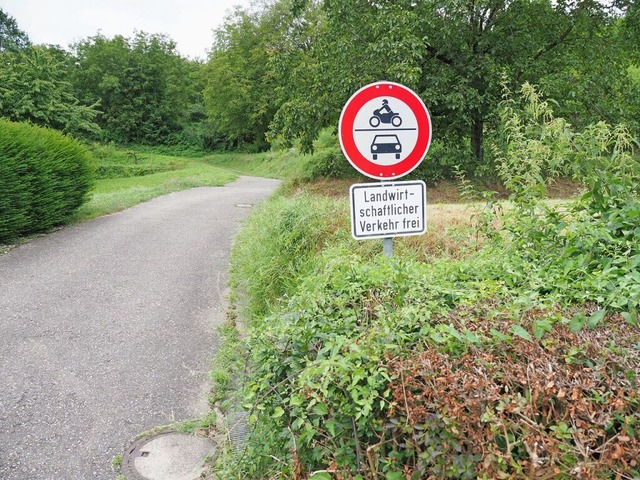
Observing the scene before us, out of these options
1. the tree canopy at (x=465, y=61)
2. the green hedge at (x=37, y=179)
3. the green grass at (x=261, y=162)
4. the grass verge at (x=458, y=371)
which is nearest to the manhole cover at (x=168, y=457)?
the grass verge at (x=458, y=371)

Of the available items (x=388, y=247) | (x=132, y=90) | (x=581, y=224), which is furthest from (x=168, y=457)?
(x=132, y=90)

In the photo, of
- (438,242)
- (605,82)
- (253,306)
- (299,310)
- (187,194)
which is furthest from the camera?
(187,194)

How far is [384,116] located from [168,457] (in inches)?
99.1

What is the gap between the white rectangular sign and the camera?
3.20 meters

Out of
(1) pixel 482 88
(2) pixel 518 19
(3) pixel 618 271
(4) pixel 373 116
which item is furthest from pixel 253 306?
(2) pixel 518 19

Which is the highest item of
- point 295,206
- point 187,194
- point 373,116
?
point 373,116

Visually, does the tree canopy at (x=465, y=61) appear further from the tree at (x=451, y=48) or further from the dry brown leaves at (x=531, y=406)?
the dry brown leaves at (x=531, y=406)

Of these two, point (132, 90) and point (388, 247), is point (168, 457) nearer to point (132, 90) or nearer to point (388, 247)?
point (388, 247)

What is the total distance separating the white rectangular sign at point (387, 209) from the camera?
3197 mm

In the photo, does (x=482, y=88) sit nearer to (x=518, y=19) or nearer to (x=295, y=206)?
(x=518, y=19)

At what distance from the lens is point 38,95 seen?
28109 mm

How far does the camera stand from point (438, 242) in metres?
4.77

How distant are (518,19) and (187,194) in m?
10.7

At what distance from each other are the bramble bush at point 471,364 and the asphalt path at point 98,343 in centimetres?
115
